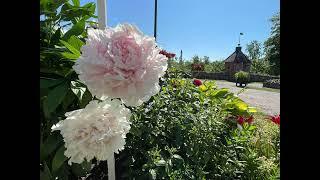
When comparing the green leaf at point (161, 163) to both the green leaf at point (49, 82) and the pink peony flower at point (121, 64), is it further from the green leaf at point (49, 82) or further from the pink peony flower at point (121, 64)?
the pink peony flower at point (121, 64)

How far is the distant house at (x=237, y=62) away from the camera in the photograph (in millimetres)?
39625

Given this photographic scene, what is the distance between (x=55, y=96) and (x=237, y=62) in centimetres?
3989

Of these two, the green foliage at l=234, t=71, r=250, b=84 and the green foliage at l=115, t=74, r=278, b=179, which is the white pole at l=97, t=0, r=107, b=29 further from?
the green foliage at l=234, t=71, r=250, b=84

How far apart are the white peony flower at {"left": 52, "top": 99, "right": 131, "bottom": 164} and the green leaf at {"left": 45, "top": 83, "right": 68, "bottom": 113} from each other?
24cm

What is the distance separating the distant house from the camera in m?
39.6

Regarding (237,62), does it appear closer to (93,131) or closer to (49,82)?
(49,82)

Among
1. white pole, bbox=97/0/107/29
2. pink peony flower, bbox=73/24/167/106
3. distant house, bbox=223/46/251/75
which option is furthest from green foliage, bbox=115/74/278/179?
distant house, bbox=223/46/251/75

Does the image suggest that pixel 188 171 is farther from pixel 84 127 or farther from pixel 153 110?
pixel 84 127

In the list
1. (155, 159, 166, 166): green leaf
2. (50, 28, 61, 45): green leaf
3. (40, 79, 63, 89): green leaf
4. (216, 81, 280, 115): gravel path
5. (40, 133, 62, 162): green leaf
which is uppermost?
(50, 28, 61, 45): green leaf

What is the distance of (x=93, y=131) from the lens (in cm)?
92
